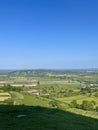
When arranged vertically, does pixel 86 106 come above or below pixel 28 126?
below

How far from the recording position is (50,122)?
22.2 meters

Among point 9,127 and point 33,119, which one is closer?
point 9,127

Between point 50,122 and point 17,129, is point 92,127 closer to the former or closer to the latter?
point 50,122

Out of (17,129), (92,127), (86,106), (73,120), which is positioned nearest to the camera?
(17,129)

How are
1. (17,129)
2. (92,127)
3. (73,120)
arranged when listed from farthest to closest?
1. (73,120)
2. (92,127)
3. (17,129)

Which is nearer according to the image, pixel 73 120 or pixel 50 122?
pixel 50 122

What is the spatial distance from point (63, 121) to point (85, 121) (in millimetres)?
2604

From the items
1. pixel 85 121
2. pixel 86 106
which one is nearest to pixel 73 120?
pixel 85 121

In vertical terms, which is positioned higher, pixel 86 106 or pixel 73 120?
pixel 73 120

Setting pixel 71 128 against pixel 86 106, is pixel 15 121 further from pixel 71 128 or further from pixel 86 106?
pixel 86 106

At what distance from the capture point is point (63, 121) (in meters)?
23.1

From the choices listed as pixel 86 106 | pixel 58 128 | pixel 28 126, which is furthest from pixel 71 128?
pixel 86 106

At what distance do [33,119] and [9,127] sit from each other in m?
3.18

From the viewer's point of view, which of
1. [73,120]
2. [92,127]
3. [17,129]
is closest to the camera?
[17,129]
